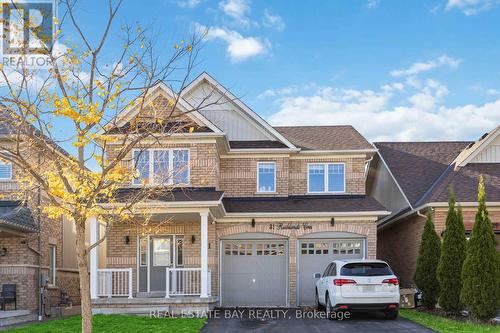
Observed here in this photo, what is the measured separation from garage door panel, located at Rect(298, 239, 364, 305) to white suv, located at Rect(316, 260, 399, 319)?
5.74 m

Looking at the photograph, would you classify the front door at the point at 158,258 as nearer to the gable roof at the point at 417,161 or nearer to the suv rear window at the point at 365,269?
the suv rear window at the point at 365,269

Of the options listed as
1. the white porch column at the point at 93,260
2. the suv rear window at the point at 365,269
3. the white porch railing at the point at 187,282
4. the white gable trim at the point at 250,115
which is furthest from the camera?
the white gable trim at the point at 250,115

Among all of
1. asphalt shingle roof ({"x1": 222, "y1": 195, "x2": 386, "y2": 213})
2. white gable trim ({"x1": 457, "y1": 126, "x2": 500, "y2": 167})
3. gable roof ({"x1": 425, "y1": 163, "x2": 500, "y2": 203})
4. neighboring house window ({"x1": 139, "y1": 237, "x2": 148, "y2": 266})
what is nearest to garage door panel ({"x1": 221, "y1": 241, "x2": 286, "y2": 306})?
asphalt shingle roof ({"x1": 222, "y1": 195, "x2": 386, "y2": 213})

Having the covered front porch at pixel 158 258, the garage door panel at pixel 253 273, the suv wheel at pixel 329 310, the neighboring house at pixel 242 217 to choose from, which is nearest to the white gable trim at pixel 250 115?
the neighboring house at pixel 242 217

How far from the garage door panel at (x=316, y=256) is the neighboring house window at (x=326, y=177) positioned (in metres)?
2.03

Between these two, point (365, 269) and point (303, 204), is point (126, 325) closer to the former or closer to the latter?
Result: point (365, 269)

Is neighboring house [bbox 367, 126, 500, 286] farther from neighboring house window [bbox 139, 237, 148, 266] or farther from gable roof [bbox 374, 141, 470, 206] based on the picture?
neighboring house window [bbox 139, 237, 148, 266]

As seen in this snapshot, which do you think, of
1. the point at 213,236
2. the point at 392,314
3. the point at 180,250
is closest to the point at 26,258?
the point at 180,250

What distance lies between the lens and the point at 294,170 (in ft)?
75.9

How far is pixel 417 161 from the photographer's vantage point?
83.9 feet

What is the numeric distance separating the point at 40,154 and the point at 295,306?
1270cm

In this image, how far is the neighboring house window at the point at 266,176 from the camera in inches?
898

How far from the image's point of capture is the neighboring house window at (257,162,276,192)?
2281 centimetres

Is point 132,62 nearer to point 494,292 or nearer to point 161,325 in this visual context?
point 161,325
